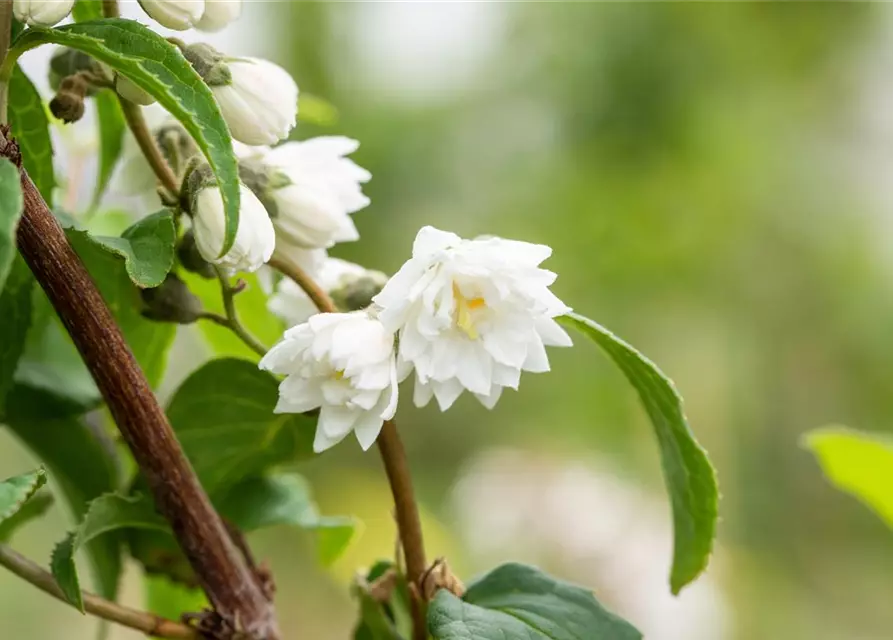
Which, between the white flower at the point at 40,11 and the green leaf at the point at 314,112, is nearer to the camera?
the white flower at the point at 40,11

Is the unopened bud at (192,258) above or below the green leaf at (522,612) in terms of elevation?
above

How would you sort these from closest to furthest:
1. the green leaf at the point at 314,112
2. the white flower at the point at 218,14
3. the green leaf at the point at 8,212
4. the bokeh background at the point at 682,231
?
the green leaf at the point at 8,212 → the white flower at the point at 218,14 → the green leaf at the point at 314,112 → the bokeh background at the point at 682,231

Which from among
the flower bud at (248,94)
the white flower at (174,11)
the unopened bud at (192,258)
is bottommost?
the unopened bud at (192,258)

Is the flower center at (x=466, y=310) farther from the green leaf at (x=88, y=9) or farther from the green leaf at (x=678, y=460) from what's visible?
the green leaf at (x=88, y=9)

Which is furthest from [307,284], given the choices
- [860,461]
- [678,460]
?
[860,461]

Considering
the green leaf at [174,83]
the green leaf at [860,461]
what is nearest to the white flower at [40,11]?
the green leaf at [174,83]

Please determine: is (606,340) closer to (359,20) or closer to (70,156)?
(70,156)

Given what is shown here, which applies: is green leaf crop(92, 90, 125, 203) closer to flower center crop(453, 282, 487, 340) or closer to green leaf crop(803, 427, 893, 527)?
flower center crop(453, 282, 487, 340)
